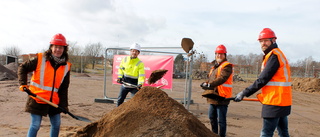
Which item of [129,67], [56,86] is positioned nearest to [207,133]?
[56,86]

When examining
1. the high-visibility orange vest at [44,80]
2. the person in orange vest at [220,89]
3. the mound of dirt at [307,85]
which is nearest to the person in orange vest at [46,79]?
the high-visibility orange vest at [44,80]

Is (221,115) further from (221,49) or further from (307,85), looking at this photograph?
(307,85)

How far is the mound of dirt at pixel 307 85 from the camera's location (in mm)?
18328

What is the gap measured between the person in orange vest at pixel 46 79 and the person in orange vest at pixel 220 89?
2639 millimetres

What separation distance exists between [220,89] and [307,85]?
18328 millimetres

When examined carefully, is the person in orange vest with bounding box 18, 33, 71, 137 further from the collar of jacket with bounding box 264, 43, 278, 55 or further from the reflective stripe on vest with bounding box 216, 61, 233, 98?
the collar of jacket with bounding box 264, 43, 278, 55

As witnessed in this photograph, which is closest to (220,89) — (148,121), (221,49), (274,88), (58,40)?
(221,49)

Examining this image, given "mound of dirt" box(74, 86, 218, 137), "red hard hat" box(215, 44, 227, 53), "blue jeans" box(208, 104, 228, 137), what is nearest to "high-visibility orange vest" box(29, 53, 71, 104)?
"mound of dirt" box(74, 86, 218, 137)

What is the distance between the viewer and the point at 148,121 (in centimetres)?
276

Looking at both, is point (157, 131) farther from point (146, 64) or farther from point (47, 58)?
point (146, 64)

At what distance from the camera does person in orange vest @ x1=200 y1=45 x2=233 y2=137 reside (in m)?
4.29

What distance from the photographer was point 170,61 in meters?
7.70

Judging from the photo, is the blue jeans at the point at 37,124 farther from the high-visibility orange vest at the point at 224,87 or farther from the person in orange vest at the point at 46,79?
the high-visibility orange vest at the point at 224,87

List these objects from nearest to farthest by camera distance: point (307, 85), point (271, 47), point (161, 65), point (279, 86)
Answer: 1. point (279, 86)
2. point (271, 47)
3. point (161, 65)
4. point (307, 85)
